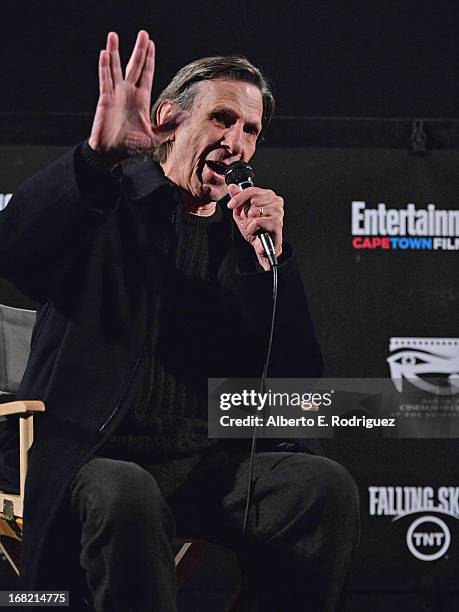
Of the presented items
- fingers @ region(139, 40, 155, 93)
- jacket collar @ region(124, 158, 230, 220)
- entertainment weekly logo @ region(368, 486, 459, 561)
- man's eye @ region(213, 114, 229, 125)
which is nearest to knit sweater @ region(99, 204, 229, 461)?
jacket collar @ region(124, 158, 230, 220)

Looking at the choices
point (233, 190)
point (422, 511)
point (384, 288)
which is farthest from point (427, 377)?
point (233, 190)

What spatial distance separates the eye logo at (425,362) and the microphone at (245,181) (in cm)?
163

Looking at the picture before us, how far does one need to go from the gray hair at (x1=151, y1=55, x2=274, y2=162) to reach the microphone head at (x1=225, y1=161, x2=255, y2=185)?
27 cm

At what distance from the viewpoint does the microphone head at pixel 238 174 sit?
73.0 inches

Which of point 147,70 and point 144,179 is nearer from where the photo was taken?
point 147,70

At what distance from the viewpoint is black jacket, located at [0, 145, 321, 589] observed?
1.65 meters

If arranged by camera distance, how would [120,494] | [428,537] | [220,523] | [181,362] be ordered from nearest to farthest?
[120,494] → [220,523] → [181,362] → [428,537]

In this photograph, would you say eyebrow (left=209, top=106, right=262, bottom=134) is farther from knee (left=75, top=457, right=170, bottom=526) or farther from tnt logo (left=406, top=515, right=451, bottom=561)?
tnt logo (left=406, top=515, right=451, bottom=561)

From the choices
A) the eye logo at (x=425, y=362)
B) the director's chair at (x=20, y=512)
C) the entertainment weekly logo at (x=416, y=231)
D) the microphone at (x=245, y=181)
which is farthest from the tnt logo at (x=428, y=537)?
the microphone at (x=245, y=181)

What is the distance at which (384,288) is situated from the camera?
3402 millimetres

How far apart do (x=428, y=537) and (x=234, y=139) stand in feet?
6.11

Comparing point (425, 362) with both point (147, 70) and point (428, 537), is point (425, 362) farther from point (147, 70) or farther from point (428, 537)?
point (147, 70)

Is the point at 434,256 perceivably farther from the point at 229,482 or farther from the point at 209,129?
the point at 229,482

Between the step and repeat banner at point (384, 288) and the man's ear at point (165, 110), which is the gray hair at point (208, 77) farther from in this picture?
the step and repeat banner at point (384, 288)
